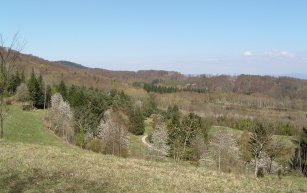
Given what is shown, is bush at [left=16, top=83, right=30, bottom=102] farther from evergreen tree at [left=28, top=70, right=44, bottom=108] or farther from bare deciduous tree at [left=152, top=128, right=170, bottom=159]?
bare deciduous tree at [left=152, top=128, right=170, bottom=159]

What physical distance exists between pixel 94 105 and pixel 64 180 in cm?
7874

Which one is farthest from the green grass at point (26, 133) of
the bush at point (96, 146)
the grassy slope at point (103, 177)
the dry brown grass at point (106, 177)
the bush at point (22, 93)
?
the dry brown grass at point (106, 177)

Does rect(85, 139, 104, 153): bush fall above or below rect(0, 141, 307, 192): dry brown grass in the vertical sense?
below

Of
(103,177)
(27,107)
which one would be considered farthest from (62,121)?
(103,177)

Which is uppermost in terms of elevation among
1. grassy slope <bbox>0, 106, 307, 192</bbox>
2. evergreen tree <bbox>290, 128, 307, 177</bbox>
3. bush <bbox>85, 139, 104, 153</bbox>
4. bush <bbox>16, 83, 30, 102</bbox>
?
grassy slope <bbox>0, 106, 307, 192</bbox>

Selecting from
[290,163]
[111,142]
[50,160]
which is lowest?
A: [290,163]

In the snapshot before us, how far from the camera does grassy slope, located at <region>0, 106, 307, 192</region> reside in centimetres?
1566

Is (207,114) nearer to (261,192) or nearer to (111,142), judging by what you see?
(111,142)

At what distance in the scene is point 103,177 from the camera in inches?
672

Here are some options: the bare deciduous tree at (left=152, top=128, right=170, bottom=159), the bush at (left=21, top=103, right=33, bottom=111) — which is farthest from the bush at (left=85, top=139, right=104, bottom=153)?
the bush at (left=21, top=103, right=33, bottom=111)

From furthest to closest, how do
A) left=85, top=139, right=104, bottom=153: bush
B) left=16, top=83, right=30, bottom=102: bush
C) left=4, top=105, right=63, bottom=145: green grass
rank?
left=16, top=83, right=30, bottom=102: bush
left=85, top=139, right=104, bottom=153: bush
left=4, top=105, right=63, bottom=145: green grass

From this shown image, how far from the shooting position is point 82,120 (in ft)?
261

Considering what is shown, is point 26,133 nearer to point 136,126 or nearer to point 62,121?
point 62,121

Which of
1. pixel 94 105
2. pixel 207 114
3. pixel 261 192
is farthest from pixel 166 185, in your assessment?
pixel 207 114
